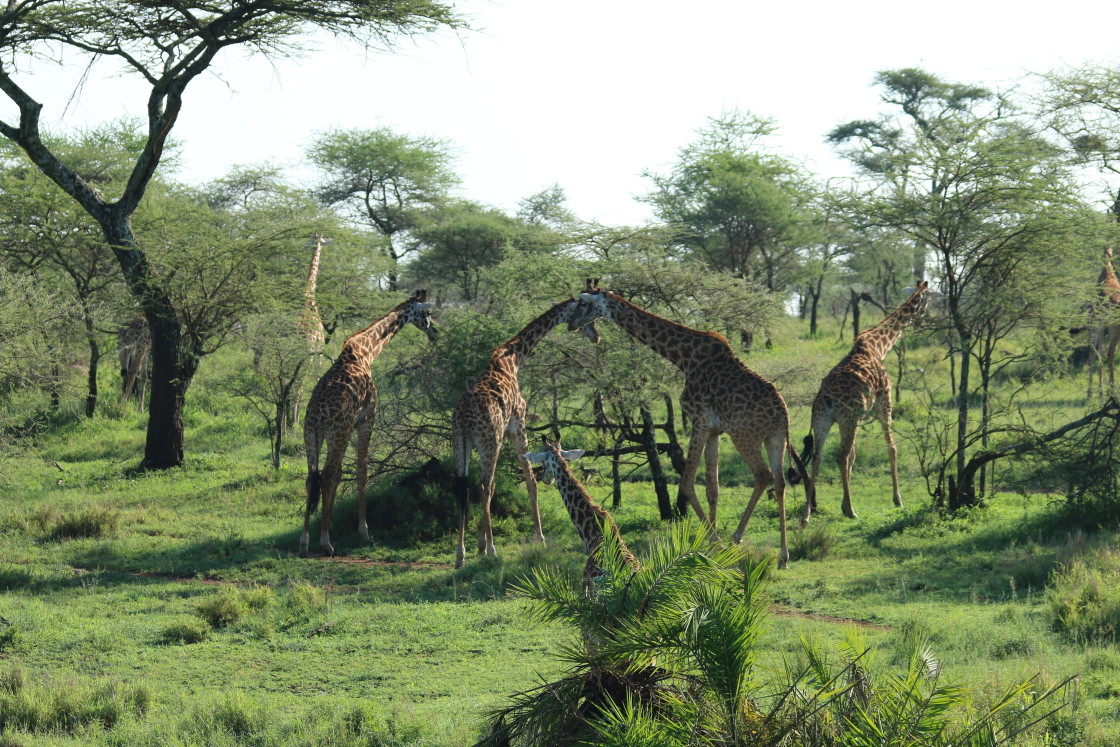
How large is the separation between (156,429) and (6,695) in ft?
34.5

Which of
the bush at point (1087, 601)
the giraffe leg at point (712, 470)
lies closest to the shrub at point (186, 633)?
the giraffe leg at point (712, 470)

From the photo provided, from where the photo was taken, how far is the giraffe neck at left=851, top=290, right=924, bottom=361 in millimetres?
14312

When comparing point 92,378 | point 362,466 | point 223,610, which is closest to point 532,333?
point 362,466

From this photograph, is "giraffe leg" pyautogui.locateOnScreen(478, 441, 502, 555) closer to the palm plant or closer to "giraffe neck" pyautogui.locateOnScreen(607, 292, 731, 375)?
"giraffe neck" pyautogui.locateOnScreen(607, 292, 731, 375)

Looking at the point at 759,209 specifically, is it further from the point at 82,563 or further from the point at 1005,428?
the point at 82,563

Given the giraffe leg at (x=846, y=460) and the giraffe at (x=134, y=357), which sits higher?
the giraffe at (x=134, y=357)

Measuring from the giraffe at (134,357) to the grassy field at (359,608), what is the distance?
5966 mm

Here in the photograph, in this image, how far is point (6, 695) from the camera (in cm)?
697

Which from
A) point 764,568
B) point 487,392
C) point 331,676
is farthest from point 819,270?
point 764,568

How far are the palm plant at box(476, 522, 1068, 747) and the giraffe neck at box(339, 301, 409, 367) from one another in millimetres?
8469

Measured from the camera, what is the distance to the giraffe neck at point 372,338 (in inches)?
498

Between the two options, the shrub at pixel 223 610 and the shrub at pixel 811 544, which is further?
the shrub at pixel 811 544

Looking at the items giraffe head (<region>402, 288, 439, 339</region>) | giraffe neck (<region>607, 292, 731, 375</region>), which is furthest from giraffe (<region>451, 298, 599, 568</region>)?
giraffe head (<region>402, 288, 439, 339</region>)

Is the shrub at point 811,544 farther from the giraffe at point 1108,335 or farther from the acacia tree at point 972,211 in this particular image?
the giraffe at point 1108,335
